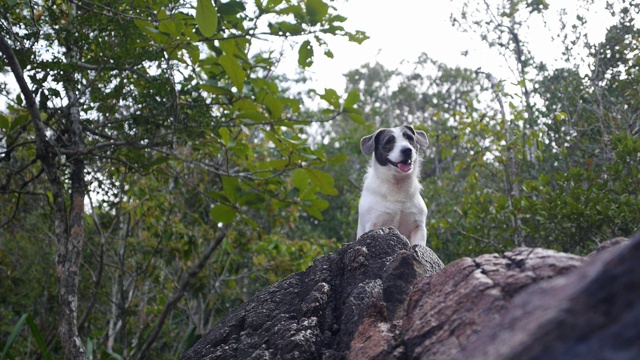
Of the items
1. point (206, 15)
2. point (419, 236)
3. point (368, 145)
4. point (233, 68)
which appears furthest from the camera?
point (368, 145)

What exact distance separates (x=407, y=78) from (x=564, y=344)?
31.5m

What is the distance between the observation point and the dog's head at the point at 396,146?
675 centimetres

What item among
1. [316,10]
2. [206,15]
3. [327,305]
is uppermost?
[316,10]

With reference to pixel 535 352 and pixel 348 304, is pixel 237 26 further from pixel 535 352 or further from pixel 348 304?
pixel 535 352

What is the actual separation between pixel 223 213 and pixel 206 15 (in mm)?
2399

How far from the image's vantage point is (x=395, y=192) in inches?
266

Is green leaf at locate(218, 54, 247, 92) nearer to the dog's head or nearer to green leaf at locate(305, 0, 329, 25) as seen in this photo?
green leaf at locate(305, 0, 329, 25)

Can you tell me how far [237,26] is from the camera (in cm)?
553

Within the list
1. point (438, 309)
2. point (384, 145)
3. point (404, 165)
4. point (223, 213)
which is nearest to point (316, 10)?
point (223, 213)

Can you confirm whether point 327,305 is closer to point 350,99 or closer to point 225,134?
point 350,99

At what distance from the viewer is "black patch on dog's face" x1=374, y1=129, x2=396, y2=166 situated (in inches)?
274

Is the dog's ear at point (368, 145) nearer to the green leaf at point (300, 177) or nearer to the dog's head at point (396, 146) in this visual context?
the dog's head at point (396, 146)

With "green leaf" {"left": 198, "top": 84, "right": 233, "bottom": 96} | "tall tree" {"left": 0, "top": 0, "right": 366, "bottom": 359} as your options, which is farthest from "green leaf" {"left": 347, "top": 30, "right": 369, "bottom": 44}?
"green leaf" {"left": 198, "top": 84, "right": 233, "bottom": 96}

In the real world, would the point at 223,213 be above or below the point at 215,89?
below
